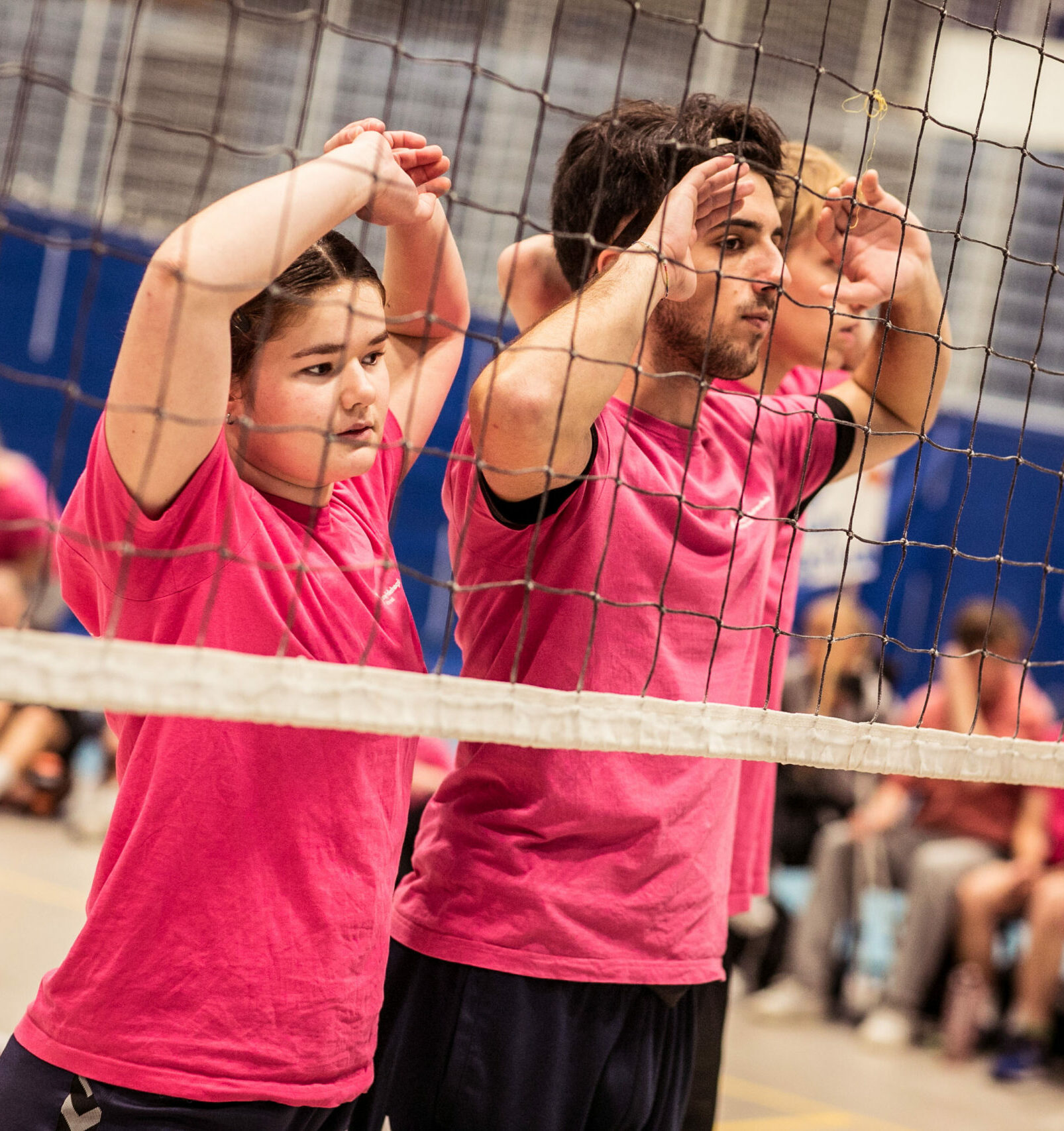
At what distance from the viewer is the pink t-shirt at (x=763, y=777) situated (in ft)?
5.08

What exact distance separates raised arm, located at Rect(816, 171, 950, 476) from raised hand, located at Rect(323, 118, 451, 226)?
0.45 metres

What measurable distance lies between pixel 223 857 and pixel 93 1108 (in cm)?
22

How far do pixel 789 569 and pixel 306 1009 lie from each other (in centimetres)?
82

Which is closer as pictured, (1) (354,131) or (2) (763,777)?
Result: (1) (354,131)

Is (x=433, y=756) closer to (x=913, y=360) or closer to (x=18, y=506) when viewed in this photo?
(x=18, y=506)

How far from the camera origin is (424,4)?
240 inches

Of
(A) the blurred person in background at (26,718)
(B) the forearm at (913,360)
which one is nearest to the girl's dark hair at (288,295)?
(B) the forearm at (913,360)

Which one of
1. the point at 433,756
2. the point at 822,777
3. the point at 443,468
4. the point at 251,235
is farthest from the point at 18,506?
the point at 251,235

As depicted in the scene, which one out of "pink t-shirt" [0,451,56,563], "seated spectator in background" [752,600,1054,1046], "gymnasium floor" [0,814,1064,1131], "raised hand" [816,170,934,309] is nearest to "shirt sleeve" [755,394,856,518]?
"raised hand" [816,170,934,309]

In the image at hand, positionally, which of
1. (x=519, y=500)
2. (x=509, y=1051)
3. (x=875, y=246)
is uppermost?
(x=875, y=246)

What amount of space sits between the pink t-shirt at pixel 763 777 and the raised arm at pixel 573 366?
1.21 feet

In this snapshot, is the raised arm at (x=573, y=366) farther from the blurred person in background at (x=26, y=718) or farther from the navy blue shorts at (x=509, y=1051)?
the blurred person in background at (x=26, y=718)

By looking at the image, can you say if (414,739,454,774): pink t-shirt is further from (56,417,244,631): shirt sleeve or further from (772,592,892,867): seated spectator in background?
(56,417,244,631): shirt sleeve

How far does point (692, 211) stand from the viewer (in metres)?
1.22
